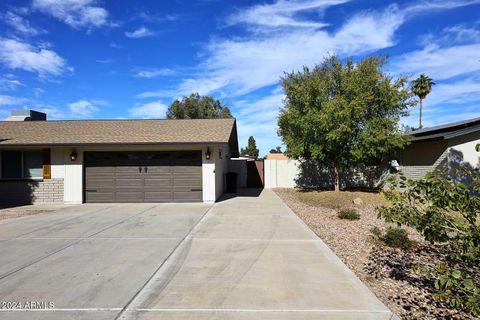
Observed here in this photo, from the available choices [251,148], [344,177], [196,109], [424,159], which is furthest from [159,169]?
[251,148]

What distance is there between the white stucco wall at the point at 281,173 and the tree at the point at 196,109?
931 inches

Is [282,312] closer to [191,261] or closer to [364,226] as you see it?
[191,261]

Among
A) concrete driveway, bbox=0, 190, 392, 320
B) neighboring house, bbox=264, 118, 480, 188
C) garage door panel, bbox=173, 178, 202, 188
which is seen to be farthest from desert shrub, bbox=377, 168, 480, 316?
garage door panel, bbox=173, 178, 202, 188

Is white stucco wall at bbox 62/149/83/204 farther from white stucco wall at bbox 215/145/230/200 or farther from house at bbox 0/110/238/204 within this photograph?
white stucco wall at bbox 215/145/230/200

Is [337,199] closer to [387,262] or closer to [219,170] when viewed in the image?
[219,170]

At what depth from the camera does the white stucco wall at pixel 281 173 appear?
23984 mm

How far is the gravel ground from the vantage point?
14.9ft

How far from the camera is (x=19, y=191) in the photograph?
1557cm

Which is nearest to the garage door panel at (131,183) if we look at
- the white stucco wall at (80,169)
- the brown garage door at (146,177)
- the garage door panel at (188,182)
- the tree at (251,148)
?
the brown garage door at (146,177)

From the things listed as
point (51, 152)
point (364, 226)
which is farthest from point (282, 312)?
point (51, 152)

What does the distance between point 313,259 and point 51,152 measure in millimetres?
13244

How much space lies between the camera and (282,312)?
4277 mm

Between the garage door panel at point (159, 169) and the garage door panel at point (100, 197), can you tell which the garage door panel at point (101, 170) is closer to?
the garage door panel at point (100, 197)

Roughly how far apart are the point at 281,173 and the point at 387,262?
17.7 meters
